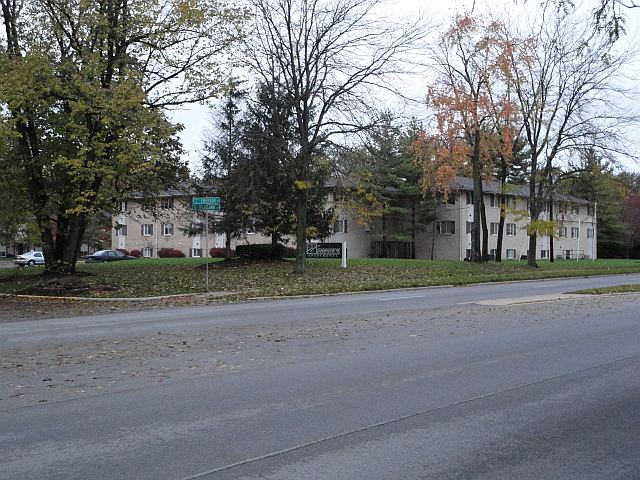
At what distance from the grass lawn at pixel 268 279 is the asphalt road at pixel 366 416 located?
1213 cm

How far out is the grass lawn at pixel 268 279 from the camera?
23109 millimetres

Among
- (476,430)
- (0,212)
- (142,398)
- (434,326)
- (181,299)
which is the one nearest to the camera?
(476,430)

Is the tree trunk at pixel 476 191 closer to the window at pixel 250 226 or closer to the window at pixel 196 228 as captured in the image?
the window at pixel 250 226

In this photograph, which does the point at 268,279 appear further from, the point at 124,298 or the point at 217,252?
the point at 217,252

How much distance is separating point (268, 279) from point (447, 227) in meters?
36.0

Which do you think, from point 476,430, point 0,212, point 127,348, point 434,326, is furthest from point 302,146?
point 476,430

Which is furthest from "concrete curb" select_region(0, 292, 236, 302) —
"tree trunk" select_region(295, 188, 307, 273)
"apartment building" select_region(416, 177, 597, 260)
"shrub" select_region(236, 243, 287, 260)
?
"apartment building" select_region(416, 177, 597, 260)

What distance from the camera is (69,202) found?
976 inches

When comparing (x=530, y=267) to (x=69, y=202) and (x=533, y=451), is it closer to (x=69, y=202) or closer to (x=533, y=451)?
(x=69, y=202)

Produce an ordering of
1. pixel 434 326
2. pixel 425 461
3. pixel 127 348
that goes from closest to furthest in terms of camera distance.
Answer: pixel 425 461 < pixel 127 348 < pixel 434 326

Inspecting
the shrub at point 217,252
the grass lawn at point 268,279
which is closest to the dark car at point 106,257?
the shrub at point 217,252

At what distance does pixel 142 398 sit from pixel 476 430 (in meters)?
3.52

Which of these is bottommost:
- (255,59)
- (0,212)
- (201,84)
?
(0,212)

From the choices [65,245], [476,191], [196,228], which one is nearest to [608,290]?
[476,191]
